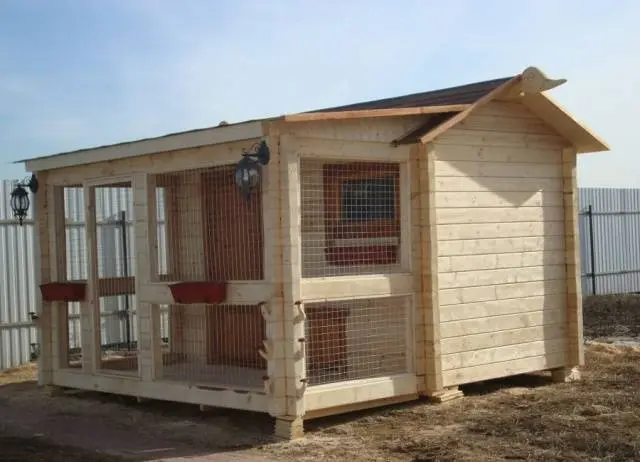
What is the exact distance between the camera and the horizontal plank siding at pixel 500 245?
369 inches

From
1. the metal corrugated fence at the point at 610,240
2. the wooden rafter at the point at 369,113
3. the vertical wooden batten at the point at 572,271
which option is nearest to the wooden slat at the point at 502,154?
the vertical wooden batten at the point at 572,271

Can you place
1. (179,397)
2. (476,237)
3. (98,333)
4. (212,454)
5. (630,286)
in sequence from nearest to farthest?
(212,454), (179,397), (476,237), (98,333), (630,286)

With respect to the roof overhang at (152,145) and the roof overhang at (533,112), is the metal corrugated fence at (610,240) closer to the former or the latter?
the roof overhang at (533,112)

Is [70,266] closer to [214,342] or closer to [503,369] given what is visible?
[214,342]

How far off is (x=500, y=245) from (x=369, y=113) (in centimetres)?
237

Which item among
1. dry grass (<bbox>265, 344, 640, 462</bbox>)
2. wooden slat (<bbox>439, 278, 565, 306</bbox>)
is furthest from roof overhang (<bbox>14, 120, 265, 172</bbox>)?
dry grass (<bbox>265, 344, 640, 462</bbox>)

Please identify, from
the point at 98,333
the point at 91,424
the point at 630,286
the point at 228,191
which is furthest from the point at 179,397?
the point at 630,286

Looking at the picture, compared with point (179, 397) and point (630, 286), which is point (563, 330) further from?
point (630, 286)

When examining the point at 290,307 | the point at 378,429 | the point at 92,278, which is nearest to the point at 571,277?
the point at 378,429

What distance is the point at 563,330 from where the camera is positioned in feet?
34.6

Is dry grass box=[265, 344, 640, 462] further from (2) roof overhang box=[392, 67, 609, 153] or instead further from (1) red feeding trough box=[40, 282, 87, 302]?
(1) red feeding trough box=[40, 282, 87, 302]

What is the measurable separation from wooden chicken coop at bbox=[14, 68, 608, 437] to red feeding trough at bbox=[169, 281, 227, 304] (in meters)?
0.02

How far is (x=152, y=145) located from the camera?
9242 mm

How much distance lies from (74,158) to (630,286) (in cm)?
1674
